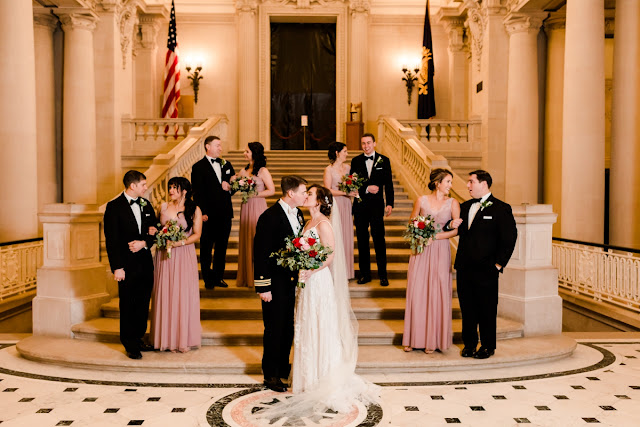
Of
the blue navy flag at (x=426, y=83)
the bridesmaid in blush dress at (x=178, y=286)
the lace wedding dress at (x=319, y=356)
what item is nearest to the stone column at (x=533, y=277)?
the lace wedding dress at (x=319, y=356)

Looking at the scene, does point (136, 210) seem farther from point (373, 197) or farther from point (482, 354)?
point (482, 354)

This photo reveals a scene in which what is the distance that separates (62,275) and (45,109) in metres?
9.19

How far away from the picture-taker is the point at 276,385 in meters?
5.46

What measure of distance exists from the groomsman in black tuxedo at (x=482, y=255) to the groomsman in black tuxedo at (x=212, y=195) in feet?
9.12

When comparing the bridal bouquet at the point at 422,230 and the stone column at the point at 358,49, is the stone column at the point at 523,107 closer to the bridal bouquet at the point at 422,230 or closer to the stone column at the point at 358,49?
the stone column at the point at 358,49

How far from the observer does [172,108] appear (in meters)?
16.8

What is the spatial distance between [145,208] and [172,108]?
36.5ft

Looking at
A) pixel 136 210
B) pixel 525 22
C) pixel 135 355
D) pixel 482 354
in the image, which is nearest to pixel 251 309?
pixel 135 355

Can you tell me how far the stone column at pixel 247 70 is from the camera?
18.4 m

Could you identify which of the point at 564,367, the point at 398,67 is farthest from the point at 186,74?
the point at 564,367

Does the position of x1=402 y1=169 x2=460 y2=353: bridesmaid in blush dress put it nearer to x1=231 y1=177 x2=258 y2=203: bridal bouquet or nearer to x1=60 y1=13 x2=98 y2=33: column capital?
x1=231 y1=177 x2=258 y2=203: bridal bouquet

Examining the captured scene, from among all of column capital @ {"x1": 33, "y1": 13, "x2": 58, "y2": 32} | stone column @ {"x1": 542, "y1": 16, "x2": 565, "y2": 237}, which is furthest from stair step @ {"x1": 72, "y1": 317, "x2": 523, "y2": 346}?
column capital @ {"x1": 33, "y1": 13, "x2": 58, "y2": 32}

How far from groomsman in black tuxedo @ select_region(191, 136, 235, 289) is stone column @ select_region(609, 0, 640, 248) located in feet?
26.1

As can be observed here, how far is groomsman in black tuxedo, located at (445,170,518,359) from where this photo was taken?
6105 millimetres
